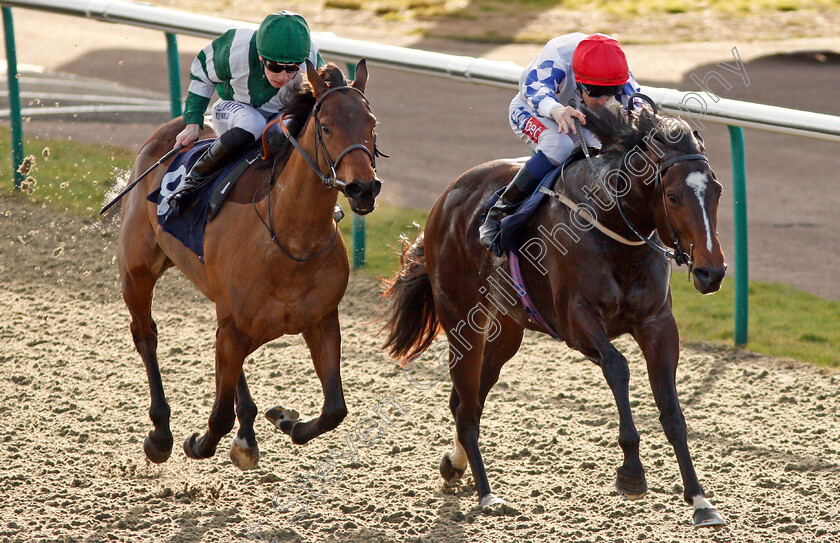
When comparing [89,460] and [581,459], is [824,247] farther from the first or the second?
[89,460]

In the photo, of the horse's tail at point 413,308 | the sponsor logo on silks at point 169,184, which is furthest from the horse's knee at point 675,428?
the sponsor logo on silks at point 169,184

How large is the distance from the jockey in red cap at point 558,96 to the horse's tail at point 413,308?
2.59ft

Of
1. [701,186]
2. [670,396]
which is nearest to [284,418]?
[670,396]

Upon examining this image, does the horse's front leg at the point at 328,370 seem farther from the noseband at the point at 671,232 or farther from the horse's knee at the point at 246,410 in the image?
the noseband at the point at 671,232

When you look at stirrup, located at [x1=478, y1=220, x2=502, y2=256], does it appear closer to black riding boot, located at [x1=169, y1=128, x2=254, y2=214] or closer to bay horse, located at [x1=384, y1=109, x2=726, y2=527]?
bay horse, located at [x1=384, y1=109, x2=726, y2=527]

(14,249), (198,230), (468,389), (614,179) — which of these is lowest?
(14,249)

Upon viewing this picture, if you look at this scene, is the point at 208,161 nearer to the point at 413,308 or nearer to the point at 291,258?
the point at 291,258

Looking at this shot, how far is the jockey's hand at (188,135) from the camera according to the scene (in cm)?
506

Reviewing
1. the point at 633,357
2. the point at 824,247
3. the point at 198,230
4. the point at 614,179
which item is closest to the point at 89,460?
the point at 198,230

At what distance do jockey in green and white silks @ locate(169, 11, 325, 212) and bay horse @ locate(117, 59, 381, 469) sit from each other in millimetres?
181

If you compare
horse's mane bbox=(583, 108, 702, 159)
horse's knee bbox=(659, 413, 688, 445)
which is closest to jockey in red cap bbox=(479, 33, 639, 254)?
horse's mane bbox=(583, 108, 702, 159)

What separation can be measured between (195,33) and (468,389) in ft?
13.2

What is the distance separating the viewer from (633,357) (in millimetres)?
6379

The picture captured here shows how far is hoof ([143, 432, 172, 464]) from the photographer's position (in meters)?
4.89
